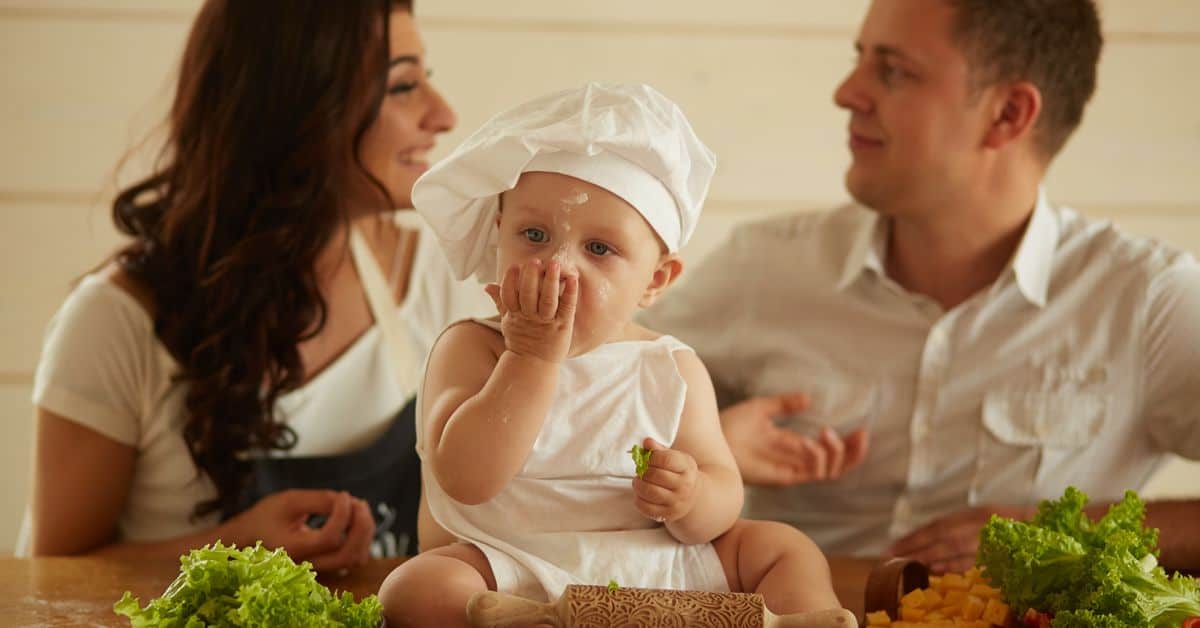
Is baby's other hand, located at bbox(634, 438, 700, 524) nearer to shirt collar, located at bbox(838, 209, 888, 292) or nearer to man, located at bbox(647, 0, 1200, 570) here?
man, located at bbox(647, 0, 1200, 570)

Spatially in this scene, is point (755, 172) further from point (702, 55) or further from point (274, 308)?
point (274, 308)

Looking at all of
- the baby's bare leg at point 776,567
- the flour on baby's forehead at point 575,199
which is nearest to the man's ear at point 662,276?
the flour on baby's forehead at point 575,199

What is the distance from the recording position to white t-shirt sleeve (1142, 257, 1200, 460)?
1938 millimetres

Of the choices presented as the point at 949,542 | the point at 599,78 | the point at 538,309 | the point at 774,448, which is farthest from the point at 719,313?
the point at 538,309

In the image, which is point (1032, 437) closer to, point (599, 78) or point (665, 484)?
point (665, 484)

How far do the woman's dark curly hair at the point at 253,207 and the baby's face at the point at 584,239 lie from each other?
87cm

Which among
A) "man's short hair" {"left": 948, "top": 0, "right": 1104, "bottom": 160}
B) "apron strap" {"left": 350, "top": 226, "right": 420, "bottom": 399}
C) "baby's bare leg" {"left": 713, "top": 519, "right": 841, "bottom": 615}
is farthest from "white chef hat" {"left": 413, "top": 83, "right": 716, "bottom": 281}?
"man's short hair" {"left": 948, "top": 0, "right": 1104, "bottom": 160}

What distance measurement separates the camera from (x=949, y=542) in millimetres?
1709

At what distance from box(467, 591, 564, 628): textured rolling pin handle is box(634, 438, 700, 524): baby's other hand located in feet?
0.40

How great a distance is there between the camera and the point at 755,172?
123 inches

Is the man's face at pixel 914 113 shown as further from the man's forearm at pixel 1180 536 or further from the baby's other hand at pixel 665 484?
the baby's other hand at pixel 665 484

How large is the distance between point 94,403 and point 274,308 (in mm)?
291

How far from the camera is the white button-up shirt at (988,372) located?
199cm

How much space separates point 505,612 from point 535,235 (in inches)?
12.0
